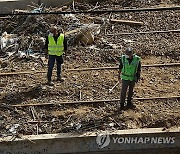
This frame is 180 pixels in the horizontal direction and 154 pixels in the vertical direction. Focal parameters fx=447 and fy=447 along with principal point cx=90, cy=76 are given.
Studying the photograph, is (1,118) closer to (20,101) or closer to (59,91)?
(20,101)

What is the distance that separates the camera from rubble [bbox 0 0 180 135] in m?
11.1

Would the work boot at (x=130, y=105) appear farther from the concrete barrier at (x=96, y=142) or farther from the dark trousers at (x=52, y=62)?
the dark trousers at (x=52, y=62)

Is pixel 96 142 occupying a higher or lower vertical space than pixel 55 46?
lower

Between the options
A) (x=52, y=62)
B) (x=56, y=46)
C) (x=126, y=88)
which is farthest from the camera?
(x=52, y=62)

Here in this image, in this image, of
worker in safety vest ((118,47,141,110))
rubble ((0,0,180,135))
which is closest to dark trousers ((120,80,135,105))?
worker in safety vest ((118,47,141,110))

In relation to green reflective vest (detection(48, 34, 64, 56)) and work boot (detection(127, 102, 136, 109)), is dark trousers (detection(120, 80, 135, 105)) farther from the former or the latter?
green reflective vest (detection(48, 34, 64, 56))

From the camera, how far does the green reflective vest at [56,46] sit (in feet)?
38.9

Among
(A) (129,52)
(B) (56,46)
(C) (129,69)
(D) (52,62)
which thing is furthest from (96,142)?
(B) (56,46)

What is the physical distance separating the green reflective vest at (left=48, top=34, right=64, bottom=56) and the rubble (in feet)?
3.30

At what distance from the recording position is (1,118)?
1126 cm

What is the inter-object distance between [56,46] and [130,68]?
7.60 feet

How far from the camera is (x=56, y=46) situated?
11.9 m

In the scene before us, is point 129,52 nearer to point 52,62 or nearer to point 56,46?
point 56,46

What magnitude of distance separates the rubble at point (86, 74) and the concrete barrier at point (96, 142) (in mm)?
321
